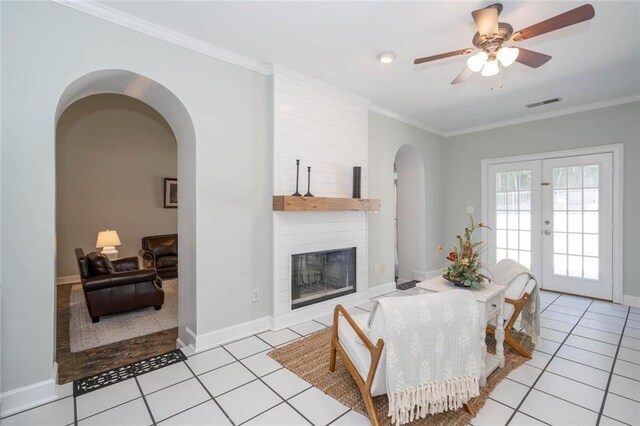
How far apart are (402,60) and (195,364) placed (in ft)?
11.5

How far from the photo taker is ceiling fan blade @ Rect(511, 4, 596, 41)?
1.69 m

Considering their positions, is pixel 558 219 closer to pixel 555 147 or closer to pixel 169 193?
pixel 555 147

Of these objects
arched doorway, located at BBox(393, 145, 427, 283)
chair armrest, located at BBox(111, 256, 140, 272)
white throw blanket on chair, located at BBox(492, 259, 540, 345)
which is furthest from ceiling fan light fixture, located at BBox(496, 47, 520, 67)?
chair armrest, located at BBox(111, 256, 140, 272)

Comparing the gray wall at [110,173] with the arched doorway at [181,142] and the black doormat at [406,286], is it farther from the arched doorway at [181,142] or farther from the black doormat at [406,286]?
the black doormat at [406,286]

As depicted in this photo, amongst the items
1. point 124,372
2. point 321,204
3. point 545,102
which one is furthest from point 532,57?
point 124,372

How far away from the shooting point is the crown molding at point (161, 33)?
2.25 metres

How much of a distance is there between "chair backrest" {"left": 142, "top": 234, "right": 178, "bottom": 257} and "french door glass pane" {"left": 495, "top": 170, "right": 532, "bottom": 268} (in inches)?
247

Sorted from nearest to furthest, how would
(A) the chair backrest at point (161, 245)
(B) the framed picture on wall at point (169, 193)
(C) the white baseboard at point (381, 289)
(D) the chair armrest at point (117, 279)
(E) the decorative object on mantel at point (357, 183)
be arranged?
(D) the chair armrest at point (117, 279), (E) the decorative object on mantel at point (357, 183), (C) the white baseboard at point (381, 289), (A) the chair backrest at point (161, 245), (B) the framed picture on wall at point (169, 193)

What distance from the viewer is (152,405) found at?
79.1 inches

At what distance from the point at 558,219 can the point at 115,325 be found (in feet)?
20.8

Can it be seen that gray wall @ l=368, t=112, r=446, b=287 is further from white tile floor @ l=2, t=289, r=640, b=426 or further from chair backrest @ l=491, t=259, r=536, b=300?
white tile floor @ l=2, t=289, r=640, b=426

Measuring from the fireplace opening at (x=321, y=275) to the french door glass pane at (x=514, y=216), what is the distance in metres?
3.00

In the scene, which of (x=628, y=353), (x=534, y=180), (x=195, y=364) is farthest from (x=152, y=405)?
(x=534, y=180)

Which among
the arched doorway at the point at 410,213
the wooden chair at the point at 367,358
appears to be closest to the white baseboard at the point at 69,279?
the wooden chair at the point at 367,358
